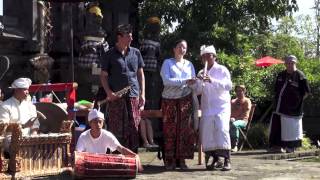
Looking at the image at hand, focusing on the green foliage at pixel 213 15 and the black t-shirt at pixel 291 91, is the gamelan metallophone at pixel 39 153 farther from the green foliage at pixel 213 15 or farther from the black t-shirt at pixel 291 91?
the green foliage at pixel 213 15

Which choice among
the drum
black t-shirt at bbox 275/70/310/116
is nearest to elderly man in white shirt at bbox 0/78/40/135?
the drum

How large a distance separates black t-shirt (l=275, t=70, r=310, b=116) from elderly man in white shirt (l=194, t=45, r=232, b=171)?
3526 mm

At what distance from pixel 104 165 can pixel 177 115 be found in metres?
1.97

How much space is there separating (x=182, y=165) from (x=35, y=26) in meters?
4.64

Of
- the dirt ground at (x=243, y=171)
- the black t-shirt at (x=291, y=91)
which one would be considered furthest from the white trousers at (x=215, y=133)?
the black t-shirt at (x=291, y=91)

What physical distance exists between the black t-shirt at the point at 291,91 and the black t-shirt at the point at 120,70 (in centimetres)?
462

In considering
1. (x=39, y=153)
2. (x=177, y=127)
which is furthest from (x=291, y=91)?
(x=39, y=153)

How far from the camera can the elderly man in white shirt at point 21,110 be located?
25.3 ft

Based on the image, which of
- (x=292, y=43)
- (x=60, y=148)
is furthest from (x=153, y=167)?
(x=292, y=43)

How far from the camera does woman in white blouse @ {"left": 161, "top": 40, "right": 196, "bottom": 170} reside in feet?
29.5

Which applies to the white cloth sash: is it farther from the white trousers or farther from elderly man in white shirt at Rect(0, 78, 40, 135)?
elderly man in white shirt at Rect(0, 78, 40, 135)

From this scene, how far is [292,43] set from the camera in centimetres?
5091

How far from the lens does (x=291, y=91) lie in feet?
40.6

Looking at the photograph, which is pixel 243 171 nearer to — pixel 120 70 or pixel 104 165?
pixel 120 70
